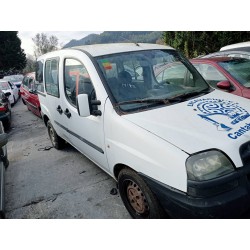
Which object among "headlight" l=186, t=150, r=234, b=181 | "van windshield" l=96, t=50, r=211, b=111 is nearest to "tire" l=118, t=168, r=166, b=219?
"headlight" l=186, t=150, r=234, b=181

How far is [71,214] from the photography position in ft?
9.70

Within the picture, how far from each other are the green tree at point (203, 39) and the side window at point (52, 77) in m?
9.82

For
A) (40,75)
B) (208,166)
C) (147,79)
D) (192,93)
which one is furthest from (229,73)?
(40,75)

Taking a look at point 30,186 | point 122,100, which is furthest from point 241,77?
point 30,186

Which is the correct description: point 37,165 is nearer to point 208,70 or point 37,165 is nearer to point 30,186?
point 30,186

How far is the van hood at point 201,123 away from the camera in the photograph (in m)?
1.99

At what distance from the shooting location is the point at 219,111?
96.5 inches

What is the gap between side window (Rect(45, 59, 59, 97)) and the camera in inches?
154

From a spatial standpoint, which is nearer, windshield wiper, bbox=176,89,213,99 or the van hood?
the van hood

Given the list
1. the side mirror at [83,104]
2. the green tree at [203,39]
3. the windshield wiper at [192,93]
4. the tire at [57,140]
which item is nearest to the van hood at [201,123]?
the windshield wiper at [192,93]

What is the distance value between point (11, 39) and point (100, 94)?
4176 cm

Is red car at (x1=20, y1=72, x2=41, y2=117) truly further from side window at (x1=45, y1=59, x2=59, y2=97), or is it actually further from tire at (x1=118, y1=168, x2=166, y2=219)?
tire at (x1=118, y1=168, x2=166, y2=219)

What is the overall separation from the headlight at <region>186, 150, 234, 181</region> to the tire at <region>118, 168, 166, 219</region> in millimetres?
505

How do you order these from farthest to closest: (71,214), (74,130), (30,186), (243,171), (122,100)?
(30,186), (74,130), (71,214), (122,100), (243,171)
